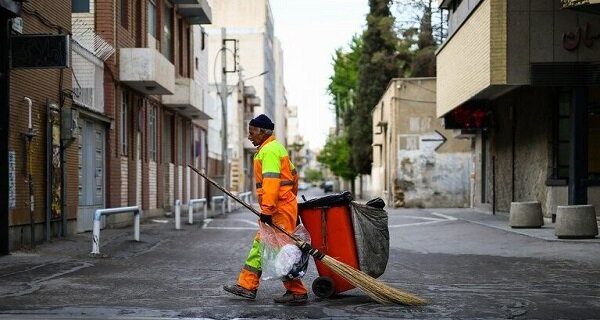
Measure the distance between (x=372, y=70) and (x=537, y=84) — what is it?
117ft

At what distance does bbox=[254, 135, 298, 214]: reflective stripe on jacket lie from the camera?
7465 mm

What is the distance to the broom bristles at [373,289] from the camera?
7404 mm

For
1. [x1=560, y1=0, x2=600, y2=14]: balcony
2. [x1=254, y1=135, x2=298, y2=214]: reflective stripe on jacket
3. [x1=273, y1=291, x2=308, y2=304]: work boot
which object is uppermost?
[x1=560, y1=0, x2=600, y2=14]: balcony

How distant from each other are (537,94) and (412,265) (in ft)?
37.3

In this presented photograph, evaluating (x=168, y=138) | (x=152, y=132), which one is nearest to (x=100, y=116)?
(x=152, y=132)

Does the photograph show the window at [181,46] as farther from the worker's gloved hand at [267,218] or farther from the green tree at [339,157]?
the green tree at [339,157]

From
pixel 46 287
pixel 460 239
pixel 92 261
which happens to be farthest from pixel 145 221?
pixel 46 287

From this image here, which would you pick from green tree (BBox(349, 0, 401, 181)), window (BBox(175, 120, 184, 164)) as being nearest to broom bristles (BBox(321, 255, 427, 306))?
window (BBox(175, 120, 184, 164))

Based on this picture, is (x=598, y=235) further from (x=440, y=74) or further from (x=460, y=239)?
(x=440, y=74)

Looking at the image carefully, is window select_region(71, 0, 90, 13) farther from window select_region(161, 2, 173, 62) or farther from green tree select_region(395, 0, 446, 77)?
green tree select_region(395, 0, 446, 77)

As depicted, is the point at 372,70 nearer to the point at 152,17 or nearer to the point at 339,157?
the point at 339,157

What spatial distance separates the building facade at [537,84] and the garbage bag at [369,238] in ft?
29.9

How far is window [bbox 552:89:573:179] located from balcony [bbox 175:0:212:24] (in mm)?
14671

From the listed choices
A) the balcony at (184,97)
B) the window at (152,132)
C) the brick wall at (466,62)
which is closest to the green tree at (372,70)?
the balcony at (184,97)
